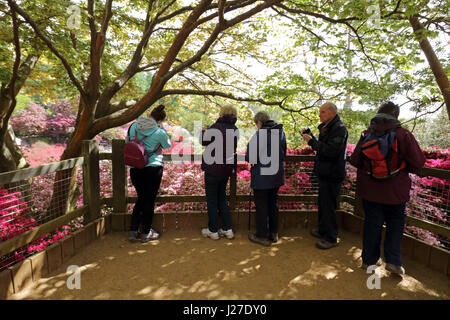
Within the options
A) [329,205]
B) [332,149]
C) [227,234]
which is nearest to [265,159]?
[332,149]

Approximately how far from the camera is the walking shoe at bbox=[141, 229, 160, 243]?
3473 mm

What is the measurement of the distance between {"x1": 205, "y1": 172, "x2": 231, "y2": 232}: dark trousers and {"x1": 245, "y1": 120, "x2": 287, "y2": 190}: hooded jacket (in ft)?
1.59

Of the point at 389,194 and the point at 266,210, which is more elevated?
the point at 389,194

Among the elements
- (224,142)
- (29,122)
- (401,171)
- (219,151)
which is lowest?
(401,171)

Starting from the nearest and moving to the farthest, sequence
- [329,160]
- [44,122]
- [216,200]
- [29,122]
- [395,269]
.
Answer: [395,269], [329,160], [216,200], [29,122], [44,122]

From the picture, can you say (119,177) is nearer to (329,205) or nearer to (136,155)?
(136,155)

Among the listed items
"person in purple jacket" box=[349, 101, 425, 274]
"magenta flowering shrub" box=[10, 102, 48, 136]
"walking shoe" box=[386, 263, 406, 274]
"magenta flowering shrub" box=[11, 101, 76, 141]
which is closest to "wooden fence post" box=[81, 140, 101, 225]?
"person in purple jacket" box=[349, 101, 425, 274]

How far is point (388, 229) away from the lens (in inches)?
108

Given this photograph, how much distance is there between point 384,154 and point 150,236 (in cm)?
299

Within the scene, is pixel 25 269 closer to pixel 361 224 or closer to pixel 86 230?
pixel 86 230

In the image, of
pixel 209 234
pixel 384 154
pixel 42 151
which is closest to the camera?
pixel 384 154
